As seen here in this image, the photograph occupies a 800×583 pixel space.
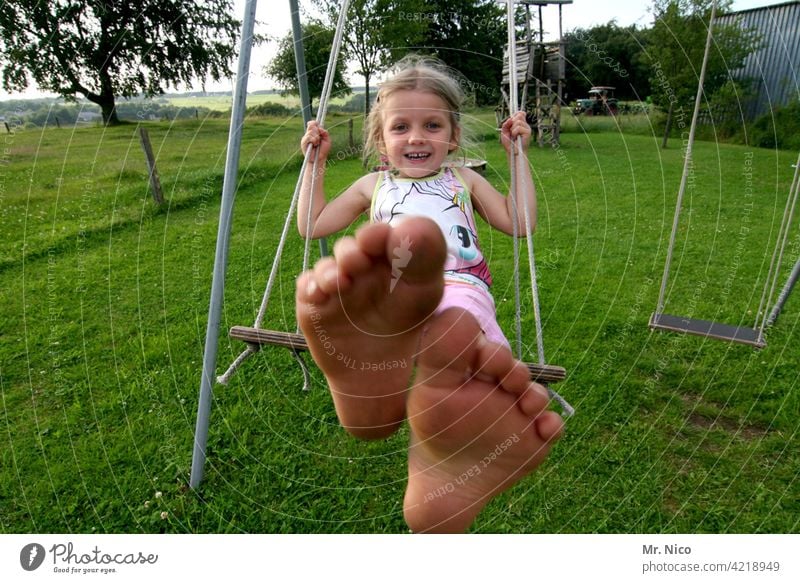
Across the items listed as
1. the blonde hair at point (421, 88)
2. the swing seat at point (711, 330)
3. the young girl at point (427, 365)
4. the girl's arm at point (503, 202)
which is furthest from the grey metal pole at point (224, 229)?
the swing seat at point (711, 330)

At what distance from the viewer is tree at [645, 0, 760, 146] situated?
2656 mm

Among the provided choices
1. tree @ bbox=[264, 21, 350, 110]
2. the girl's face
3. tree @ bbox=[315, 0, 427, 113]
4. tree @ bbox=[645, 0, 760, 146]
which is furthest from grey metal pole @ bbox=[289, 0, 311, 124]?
tree @ bbox=[645, 0, 760, 146]

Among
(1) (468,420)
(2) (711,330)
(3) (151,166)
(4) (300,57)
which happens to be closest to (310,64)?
(4) (300,57)

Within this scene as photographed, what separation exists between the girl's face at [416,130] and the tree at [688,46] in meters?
1.72

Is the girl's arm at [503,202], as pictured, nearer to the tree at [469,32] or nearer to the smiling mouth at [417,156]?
the smiling mouth at [417,156]

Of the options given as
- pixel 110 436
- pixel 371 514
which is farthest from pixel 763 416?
pixel 110 436

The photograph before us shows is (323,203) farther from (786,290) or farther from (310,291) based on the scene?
(786,290)

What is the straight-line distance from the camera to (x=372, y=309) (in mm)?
852

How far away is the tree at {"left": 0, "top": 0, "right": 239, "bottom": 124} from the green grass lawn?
0.32m

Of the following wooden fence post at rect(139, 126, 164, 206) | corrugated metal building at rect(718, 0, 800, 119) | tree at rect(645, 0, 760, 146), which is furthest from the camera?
corrugated metal building at rect(718, 0, 800, 119)

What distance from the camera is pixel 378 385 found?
0.94 metres

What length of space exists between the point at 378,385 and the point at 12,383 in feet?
5.64

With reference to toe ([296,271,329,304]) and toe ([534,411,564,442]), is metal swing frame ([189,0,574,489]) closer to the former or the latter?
toe ([534,411,564,442])

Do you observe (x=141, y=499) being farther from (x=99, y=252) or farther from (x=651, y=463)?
(x=99, y=252)
